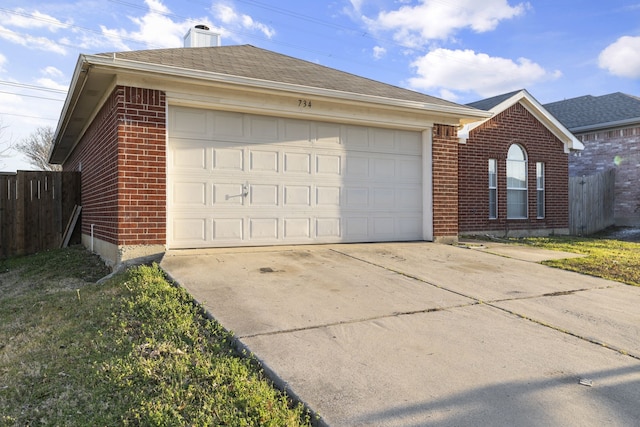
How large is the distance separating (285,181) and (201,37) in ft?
20.4

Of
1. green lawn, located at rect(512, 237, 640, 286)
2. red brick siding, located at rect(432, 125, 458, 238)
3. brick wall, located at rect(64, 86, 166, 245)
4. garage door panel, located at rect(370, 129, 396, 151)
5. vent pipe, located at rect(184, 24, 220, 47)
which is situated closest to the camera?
brick wall, located at rect(64, 86, 166, 245)

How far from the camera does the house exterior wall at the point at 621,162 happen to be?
619 inches

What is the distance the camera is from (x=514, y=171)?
42.2ft

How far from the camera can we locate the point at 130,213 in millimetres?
6426

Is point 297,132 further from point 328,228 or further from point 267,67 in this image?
point 328,228

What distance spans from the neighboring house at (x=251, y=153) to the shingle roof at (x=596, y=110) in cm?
1053

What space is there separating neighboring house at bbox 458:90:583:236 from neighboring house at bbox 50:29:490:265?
2806 millimetres

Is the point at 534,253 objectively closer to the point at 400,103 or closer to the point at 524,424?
the point at 400,103

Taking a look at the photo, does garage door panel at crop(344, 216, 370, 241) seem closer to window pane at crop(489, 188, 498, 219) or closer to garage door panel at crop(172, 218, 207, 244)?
garage door panel at crop(172, 218, 207, 244)

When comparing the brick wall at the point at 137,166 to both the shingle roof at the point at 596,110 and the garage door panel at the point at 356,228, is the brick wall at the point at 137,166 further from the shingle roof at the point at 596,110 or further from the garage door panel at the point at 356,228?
the shingle roof at the point at 596,110

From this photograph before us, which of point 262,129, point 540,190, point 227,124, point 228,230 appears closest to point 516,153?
point 540,190

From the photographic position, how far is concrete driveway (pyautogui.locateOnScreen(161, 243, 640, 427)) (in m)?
2.65

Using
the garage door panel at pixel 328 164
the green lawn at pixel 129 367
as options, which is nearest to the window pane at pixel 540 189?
the garage door panel at pixel 328 164

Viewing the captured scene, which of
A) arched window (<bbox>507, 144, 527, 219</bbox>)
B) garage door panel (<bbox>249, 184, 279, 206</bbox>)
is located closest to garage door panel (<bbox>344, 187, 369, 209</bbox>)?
garage door panel (<bbox>249, 184, 279, 206</bbox>)
